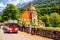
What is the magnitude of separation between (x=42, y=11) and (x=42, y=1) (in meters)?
17.0

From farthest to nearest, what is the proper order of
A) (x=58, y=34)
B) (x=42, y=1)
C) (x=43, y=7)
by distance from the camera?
(x=43, y=7), (x=42, y=1), (x=58, y=34)

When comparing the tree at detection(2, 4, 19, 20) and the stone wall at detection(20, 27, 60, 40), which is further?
the tree at detection(2, 4, 19, 20)

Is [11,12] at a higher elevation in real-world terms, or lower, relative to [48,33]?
higher

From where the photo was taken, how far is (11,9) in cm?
8888

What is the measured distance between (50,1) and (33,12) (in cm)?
4502

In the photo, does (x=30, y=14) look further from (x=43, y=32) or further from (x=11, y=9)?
(x=43, y=32)

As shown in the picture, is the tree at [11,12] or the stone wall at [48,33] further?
the tree at [11,12]

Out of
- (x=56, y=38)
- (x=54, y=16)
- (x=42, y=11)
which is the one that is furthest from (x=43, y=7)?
(x=56, y=38)

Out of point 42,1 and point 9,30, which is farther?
point 42,1

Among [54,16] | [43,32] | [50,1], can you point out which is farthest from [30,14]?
[43,32]

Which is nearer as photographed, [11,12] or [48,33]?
[48,33]

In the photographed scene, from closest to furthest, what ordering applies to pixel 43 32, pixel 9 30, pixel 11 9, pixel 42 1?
pixel 43 32
pixel 9 30
pixel 11 9
pixel 42 1

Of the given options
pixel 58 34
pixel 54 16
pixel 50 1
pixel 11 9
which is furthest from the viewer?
pixel 50 1

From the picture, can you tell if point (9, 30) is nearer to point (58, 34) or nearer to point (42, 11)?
point (58, 34)
